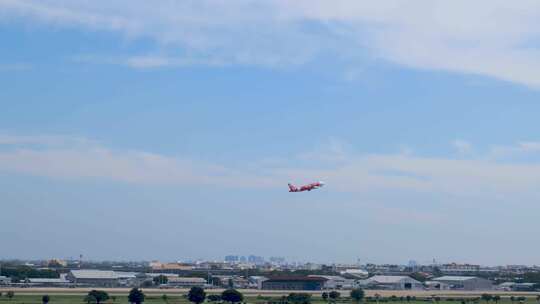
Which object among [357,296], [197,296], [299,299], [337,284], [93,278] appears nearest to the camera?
[197,296]

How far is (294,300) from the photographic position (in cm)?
11250

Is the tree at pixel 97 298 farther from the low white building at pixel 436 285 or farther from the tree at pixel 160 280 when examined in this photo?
the low white building at pixel 436 285

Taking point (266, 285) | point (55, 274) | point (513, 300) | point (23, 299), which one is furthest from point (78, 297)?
point (55, 274)

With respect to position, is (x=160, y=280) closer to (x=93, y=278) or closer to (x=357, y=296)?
(x=93, y=278)

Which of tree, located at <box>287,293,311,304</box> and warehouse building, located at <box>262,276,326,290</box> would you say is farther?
warehouse building, located at <box>262,276,326,290</box>

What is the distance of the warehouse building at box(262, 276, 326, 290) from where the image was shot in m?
163

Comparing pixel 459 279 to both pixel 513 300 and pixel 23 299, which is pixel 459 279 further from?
pixel 23 299

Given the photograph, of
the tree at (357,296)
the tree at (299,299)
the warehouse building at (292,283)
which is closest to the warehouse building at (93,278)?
the warehouse building at (292,283)

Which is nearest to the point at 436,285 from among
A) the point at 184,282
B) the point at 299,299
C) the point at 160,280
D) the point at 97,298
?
the point at 184,282

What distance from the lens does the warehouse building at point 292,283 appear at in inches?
6427

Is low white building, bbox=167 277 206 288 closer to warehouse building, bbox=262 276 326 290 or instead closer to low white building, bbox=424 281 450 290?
warehouse building, bbox=262 276 326 290

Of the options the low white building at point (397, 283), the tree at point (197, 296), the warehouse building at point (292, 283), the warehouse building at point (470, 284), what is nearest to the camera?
the tree at point (197, 296)

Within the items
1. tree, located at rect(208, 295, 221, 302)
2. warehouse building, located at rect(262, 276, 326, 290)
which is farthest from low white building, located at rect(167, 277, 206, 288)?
tree, located at rect(208, 295, 221, 302)

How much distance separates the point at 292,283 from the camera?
6471 inches
